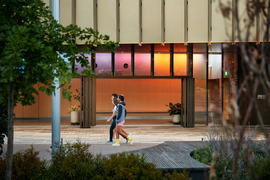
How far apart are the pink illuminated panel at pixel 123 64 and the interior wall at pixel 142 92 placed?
25.5 feet

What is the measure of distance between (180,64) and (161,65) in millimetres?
1248

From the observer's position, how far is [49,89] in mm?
4105

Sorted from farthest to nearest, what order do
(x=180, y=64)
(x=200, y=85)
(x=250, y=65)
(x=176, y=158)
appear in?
(x=200, y=85) < (x=180, y=64) < (x=176, y=158) < (x=250, y=65)

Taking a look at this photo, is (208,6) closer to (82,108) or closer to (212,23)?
(212,23)

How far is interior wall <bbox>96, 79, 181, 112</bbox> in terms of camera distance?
2530 cm

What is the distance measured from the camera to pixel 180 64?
17750mm

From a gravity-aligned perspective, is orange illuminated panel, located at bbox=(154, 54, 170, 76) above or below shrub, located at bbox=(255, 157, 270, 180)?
above

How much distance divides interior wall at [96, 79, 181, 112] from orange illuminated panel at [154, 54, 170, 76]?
329 inches

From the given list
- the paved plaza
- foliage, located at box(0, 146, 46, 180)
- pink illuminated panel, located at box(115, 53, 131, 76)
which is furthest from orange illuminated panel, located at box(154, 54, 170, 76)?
foliage, located at box(0, 146, 46, 180)

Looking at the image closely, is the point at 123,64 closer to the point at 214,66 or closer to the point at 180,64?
the point at 180,64

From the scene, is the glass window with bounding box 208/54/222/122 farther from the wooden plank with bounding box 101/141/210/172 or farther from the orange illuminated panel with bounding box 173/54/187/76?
the wooden plank with bounding box 101/141/210/172

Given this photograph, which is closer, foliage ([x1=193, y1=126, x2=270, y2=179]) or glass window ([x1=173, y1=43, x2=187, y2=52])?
foliage ([x1=193, y1=126, x2=270, y2=179])

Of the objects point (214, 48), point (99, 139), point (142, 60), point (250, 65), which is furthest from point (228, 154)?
point (214, 48)

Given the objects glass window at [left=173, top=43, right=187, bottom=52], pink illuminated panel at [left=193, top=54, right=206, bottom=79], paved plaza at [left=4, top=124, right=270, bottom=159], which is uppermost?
glass window at [left=173, top=43, right=187, bottom=52]
